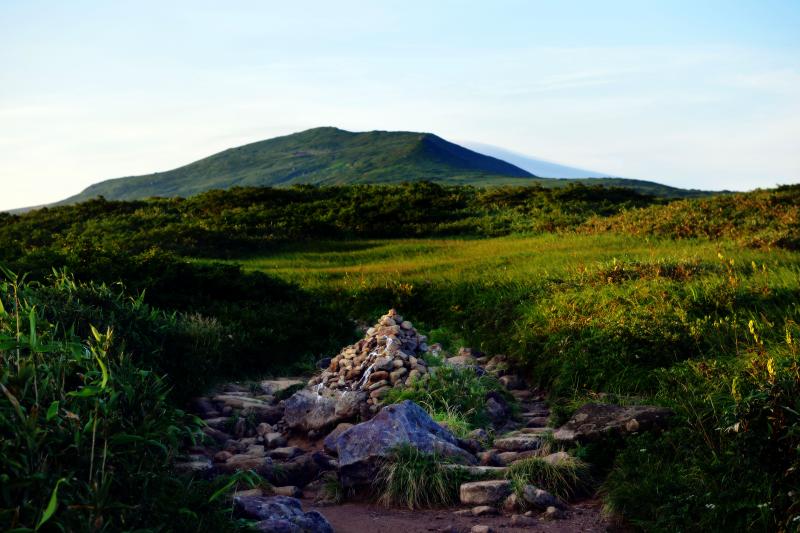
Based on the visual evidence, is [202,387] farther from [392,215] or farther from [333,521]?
[392,215]

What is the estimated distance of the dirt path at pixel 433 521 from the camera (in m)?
6.52

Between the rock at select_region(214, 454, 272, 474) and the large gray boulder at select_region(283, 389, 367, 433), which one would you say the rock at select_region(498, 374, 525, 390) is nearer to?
the large gray boulder at select_region(283, 389, 367, 433)

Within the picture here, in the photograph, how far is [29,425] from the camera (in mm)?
4281

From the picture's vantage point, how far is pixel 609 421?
7.93 metres

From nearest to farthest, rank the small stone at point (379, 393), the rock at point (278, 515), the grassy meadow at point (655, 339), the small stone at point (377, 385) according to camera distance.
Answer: the rock at point (278, 515) → the grassy meadow at point (655, 339) → the small stone at point (379, 393) → the small stone at point (377, 385)

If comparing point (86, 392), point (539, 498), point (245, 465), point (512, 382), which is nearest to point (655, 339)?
point (512, 382)

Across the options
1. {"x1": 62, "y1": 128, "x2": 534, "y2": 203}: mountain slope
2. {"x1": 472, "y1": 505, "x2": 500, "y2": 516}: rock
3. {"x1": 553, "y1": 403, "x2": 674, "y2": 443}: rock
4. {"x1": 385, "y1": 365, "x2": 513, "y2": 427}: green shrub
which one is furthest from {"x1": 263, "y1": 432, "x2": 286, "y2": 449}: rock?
{"x1": 62, "y1": 128, "x2": 534, "y2": 203}: mountain slope

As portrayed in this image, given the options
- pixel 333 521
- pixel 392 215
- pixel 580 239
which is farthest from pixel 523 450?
pixel 392 215

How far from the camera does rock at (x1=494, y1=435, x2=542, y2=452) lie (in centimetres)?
816

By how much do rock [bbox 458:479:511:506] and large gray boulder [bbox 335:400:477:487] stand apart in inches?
20.6

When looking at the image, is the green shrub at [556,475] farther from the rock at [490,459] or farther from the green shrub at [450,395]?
the green shrub at [450,395]

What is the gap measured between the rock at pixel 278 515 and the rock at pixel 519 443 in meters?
2.68

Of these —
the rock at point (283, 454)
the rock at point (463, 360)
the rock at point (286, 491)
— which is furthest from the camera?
the rock at point (463, 360)

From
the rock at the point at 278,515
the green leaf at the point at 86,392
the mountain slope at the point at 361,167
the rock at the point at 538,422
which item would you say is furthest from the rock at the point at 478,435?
the mountain slope at the point at 361,167
